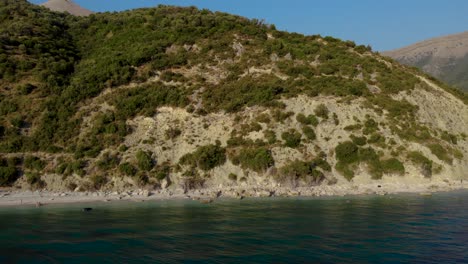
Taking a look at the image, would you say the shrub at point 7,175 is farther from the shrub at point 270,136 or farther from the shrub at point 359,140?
the shrub at point 359,140

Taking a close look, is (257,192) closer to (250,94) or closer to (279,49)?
(250,94)

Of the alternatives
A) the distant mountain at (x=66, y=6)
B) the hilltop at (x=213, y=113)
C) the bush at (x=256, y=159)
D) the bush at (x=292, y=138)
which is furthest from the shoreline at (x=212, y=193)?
the distant mountain at (x=66, y=6)

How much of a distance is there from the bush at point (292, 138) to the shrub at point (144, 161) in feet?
48.0

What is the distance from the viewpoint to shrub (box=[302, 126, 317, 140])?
141 feet

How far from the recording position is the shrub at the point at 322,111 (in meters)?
45.4

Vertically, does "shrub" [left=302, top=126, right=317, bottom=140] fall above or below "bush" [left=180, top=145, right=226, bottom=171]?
above

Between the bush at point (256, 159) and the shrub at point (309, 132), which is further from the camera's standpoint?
the shrub at point (309, 132)

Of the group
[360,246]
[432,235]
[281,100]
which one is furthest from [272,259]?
[281,100]

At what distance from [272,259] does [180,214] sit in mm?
11711

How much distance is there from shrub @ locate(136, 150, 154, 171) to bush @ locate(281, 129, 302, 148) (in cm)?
1462

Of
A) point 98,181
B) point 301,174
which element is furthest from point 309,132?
point 98,181

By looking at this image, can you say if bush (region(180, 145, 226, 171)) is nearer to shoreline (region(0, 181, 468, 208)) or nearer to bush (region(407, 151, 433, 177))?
shoreline (region(0, 181, 468, 208))

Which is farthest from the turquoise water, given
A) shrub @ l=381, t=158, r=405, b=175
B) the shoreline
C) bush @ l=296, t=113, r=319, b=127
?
bush @ l=296, t=113, r=319, b=127

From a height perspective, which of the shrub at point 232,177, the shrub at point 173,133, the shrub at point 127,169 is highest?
the shrub at point 173,133
